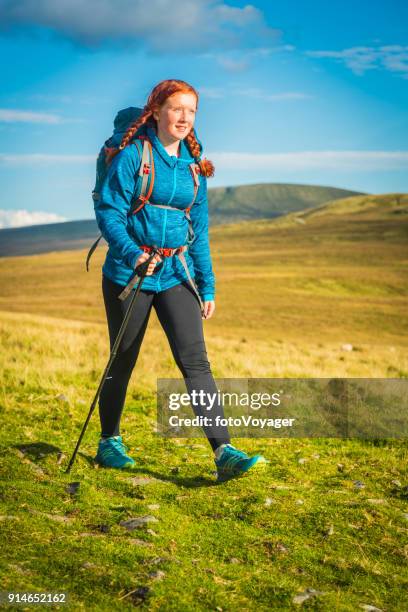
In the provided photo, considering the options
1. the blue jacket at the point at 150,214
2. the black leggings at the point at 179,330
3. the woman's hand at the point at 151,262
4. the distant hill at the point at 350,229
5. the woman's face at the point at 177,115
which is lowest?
the black leggings at the point at 179,330

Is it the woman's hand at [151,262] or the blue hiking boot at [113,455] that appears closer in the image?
the woman's hand at [151,262]

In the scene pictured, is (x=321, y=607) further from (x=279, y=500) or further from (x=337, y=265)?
Result: (x=337, y=265)

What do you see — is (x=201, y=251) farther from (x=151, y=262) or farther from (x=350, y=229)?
(x=350, y=229)

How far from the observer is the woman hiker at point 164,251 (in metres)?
4.73

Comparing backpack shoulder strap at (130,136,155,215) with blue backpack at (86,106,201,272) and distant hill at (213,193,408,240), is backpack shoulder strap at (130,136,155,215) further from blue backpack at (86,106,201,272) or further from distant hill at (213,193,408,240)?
distant hill at (213,193,408,240)

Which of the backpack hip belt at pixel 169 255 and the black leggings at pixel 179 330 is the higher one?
the backpack hip belt at pixel 169 255

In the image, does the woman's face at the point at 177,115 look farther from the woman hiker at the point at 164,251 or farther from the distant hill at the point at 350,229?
the distant hill at the point at 350,229

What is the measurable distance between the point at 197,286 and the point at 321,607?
9.23 ft

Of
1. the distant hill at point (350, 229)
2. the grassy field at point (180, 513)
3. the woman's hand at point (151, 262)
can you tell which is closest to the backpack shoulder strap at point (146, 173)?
the woman's hand at point (151, 262)

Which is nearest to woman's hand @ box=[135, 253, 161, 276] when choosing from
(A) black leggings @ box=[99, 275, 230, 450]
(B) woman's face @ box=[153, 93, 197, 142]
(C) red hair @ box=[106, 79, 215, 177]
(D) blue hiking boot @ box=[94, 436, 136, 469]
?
(A) black leggings @ box=[99, 275, 230, 450]

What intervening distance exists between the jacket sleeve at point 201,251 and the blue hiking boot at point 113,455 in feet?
4.77

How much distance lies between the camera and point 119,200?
477cm

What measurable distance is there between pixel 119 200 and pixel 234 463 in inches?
85.3

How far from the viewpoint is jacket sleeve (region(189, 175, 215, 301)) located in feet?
17.0
